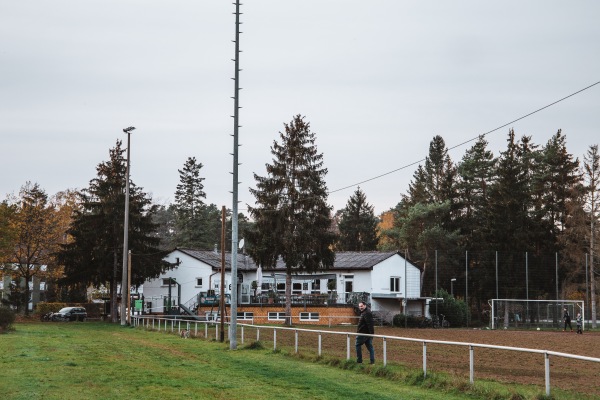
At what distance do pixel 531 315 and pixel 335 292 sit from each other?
16125mm

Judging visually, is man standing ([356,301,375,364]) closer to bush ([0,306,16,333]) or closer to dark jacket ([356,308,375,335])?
dark jacket ([356,308,375,335])

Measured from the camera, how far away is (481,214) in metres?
89.1

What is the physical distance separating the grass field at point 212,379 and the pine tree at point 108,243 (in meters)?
39.2

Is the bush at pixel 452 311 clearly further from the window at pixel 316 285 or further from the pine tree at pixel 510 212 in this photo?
the pine tree at pixel 510 212

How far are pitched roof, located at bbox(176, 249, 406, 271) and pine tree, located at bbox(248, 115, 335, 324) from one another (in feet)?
36.1

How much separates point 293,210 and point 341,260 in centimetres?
1649

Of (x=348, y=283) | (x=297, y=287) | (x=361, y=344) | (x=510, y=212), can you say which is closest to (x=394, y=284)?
(x=348, y=283)

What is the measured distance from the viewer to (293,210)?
59281mm

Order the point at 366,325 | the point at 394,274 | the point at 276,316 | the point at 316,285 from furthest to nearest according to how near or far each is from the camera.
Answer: the point at 316,285 < the point at 394,274 < the point at 276,316 < the point at 366,325

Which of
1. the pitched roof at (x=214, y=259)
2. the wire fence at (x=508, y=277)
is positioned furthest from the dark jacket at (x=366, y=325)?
the pitched roof at (x=214, y=259)

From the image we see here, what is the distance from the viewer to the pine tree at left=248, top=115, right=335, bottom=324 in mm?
58719

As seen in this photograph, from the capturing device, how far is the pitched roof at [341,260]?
71.6 m

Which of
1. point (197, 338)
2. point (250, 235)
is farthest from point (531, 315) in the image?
point (197, 338)

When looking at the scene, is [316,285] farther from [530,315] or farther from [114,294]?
[530,315]
